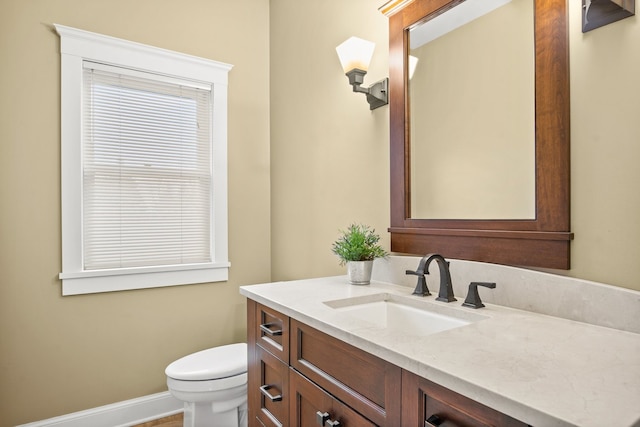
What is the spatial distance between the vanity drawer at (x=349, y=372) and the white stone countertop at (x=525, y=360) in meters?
0.04

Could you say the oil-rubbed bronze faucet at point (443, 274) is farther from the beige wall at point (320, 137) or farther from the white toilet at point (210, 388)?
the white toilet at point (210, 388)

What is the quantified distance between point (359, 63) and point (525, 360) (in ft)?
4.55

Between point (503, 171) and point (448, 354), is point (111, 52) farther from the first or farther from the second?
point (448, 354)

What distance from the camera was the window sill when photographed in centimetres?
218

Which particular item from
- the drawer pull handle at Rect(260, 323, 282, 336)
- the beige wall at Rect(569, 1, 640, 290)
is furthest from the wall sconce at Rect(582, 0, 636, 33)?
the drawer pull handle at Rect(260, 323, 282, 336)

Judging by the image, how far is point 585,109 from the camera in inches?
42.0

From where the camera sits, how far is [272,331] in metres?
1.40

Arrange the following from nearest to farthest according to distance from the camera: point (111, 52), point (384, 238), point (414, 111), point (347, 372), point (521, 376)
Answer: point (521, 376), point (347, 372), point (414, 111), point (384, 238), point (111, 52)

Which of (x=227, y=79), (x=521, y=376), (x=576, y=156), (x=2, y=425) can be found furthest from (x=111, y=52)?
(x=521, y=376)

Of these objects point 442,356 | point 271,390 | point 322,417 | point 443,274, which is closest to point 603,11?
point 443,274

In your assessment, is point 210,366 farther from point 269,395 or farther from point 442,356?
point 442,356

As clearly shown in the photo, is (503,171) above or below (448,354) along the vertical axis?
above

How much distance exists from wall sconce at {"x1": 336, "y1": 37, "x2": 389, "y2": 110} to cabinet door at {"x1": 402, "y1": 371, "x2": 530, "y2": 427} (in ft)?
4.24

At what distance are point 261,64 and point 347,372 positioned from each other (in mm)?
2421
